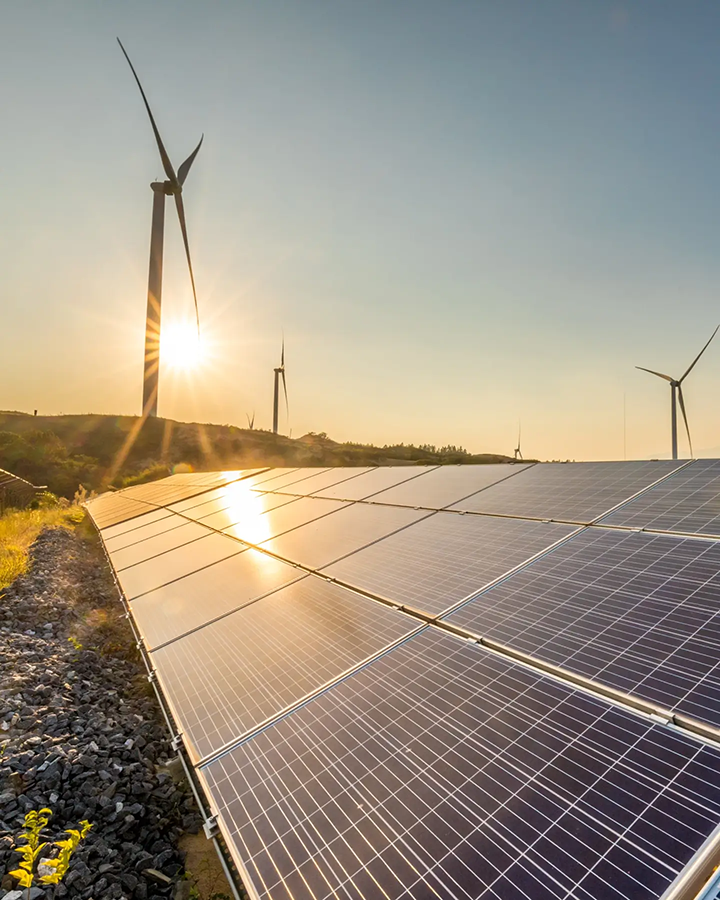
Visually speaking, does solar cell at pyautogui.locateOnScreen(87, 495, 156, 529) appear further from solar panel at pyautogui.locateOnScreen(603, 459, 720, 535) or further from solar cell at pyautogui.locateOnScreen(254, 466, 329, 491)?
solar panel at pyautogui.locateOnScreen(603, 459, 720, 535)

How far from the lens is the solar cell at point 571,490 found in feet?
26.6

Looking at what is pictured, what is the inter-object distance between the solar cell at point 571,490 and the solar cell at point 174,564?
17.0 ft

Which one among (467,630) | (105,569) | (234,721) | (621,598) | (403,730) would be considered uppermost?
(621,598)

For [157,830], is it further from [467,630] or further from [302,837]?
[467,630]

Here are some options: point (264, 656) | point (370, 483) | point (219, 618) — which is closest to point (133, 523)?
point (370, 483)

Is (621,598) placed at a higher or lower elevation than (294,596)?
higher

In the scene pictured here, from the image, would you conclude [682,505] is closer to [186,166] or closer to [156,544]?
[156,544]

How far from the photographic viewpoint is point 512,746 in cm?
340

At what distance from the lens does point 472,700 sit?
12.9 ft

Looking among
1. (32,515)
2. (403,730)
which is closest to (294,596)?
(403,730)

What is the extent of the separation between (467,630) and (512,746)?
1.61 m

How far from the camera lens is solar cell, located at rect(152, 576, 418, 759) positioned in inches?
183

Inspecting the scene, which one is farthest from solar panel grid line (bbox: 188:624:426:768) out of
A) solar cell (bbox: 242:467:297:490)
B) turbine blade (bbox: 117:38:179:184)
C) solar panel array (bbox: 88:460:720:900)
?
turbine blade (bbox: 117:38:179:184)

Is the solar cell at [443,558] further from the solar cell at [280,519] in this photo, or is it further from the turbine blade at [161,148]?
the turbine blade at [161,148]
